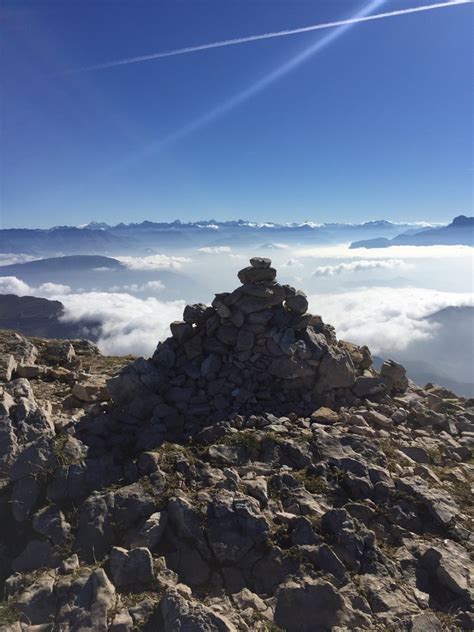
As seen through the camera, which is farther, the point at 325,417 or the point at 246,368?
the point at 246,368

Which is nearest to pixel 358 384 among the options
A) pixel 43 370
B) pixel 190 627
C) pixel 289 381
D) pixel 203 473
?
pixel 289 381

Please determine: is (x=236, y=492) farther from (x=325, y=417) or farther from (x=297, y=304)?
(x=297, y=304)

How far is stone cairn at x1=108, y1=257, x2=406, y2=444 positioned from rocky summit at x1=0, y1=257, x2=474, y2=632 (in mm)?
94

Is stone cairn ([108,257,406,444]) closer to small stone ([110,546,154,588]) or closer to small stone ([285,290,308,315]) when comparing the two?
small stone ([285,290,308,315])

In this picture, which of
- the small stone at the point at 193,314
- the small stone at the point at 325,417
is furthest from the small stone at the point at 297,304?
the small stone at the point at 325,417

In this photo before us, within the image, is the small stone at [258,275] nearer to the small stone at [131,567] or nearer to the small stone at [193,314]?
the small stone at [193,314]

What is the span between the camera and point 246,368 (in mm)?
19141

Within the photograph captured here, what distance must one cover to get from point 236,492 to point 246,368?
7.62 metres

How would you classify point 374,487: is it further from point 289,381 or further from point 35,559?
point 35,559

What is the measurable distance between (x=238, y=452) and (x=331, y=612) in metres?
5.97

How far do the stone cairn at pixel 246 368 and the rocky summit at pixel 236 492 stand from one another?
9cm

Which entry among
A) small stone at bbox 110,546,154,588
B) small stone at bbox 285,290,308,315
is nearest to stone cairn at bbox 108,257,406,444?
small stone at bbox 285,290,308,315

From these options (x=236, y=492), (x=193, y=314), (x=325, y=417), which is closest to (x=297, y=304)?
(x=193, y=314)

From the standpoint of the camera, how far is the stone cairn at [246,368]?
56.7 ft
